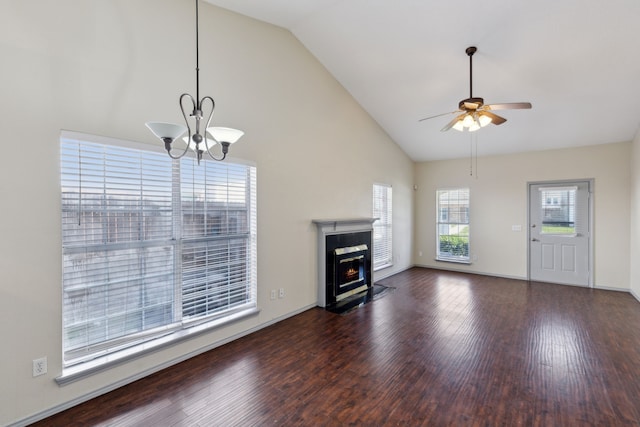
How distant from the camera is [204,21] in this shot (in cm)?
303

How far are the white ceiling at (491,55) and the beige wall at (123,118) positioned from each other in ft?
1.97

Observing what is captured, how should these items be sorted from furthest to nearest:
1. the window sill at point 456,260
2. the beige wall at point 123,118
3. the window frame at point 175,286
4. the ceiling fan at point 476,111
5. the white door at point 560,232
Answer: the window sill at point 456,260, the white door at point 560,232, the ceiling fan at point 476,111, the window frame at point 175,286, the beige wall at point 123,118

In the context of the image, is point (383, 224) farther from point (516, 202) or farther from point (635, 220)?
point (635, 220)

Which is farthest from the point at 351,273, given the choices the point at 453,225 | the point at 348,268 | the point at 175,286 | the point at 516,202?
the point at 516,202

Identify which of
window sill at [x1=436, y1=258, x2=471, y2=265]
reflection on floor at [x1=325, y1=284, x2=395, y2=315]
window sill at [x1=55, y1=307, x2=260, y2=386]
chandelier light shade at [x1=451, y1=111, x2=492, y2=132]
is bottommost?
reflection on floor at [x1=325, y1=284, x2=395, y2=315]

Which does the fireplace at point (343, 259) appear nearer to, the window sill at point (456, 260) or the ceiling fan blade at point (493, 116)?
the ceiling fan blade at point (493, 116)

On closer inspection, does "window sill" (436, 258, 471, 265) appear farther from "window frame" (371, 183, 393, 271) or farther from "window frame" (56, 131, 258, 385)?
"window frame" (56, 131, 258, 385)

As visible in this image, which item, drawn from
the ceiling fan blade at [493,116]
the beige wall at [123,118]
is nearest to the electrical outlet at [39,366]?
the beige wall at [123,118]

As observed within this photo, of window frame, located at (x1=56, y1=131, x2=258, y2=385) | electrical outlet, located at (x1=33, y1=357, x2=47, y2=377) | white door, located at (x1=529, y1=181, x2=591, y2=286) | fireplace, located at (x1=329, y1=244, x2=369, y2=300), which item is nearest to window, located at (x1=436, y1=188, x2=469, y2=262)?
white door, located at (x1=529, y1=181, x2=591, y2=286)

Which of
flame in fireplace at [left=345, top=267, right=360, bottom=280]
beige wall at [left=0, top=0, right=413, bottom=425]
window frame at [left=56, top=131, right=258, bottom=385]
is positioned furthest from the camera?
flame in fireplace at [left=345, top=267, right=360, bottom=280]

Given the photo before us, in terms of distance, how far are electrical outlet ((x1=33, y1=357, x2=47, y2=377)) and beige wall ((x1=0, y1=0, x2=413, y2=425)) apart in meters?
0.03

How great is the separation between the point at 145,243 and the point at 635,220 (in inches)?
278

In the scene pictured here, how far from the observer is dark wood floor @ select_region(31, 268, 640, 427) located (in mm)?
2146

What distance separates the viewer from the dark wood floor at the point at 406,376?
7.04ft
